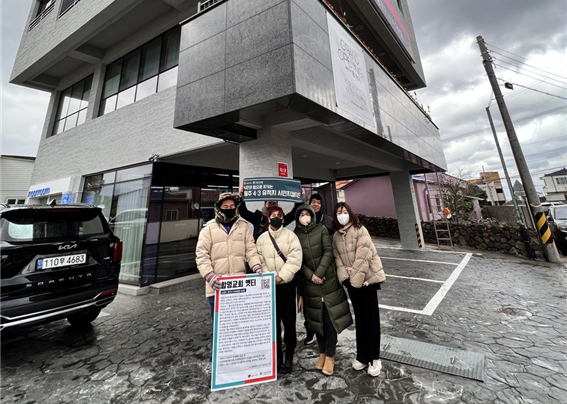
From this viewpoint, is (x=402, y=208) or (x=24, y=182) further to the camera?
(x=24, y=182)

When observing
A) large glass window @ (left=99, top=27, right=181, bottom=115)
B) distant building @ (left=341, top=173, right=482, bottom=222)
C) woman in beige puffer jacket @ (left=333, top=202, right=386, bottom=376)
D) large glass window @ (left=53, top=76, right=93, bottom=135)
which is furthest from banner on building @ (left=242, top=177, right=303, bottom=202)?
distant building @ (left=341, top=173, right=482, bottom=222)

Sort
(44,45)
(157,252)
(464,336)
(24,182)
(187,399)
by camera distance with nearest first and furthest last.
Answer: (187,399)
(464,336)
(157,252)
(44,45)
(24,182)

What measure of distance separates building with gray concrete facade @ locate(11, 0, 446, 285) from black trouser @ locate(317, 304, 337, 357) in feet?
7.16

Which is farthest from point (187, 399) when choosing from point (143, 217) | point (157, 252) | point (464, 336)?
point (143, 217)

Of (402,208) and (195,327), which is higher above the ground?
(402,208)

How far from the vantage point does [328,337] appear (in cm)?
260

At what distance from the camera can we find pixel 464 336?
10.6 ft

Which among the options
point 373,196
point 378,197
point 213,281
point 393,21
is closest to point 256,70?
point 213,281

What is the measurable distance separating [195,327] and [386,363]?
9.89 ft

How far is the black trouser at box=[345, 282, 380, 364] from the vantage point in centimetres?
253

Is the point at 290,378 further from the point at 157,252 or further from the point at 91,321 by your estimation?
the point at 157,252

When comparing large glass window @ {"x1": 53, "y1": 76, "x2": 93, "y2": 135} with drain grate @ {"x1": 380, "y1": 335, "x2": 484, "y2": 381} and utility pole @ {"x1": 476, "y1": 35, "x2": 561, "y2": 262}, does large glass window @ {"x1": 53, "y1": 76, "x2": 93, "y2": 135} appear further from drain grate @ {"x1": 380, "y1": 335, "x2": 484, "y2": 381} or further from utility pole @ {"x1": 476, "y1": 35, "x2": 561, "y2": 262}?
utility pole @ {"x1": 476, "y1": 35, "x2": 561, "y2": 262}

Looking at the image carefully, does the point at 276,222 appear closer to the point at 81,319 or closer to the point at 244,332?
the point at 244,332

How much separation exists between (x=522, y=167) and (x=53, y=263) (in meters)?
13.0
